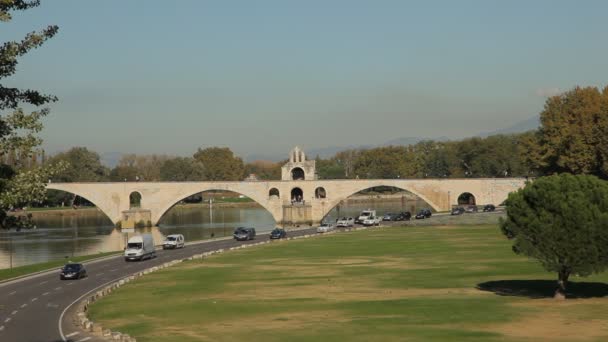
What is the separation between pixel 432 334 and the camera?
41.6 metres

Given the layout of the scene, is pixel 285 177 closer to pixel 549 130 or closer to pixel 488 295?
pixel 549 130

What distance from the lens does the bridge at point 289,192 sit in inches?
6919

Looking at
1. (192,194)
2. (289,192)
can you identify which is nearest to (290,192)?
(289,192)

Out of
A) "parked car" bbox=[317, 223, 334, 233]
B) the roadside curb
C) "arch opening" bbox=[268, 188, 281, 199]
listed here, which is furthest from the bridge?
the roadside curb

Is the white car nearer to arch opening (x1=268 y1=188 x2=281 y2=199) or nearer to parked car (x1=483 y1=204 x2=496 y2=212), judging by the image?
parked car (x1=483 y1=204 x2=496 y2=212)

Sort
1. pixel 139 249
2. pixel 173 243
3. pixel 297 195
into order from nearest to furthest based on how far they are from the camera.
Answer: pixel 139 249
pixel 173 243
pixel 297 195

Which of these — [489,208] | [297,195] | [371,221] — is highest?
[297,195]

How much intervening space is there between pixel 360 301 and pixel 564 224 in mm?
12606

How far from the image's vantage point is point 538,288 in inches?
2298

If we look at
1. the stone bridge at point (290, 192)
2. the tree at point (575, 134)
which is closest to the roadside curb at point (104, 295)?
the tree at point (575, 134)

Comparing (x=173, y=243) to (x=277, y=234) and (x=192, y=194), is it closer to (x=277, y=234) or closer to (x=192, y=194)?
(x=277, y=234)

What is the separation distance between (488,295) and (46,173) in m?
37.0

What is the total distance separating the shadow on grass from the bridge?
11439cm

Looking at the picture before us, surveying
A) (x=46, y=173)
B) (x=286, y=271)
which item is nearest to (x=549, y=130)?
(x=286, y=271)
